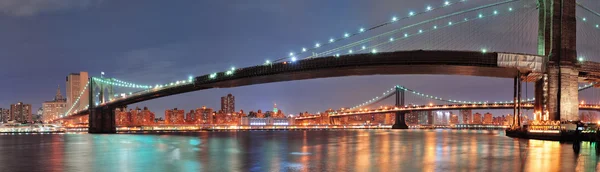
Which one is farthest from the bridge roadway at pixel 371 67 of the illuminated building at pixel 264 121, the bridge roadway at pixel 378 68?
the illuminated building at pixel 264 121

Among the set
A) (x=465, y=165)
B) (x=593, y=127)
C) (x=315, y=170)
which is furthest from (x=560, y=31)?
(x=315, y=170)

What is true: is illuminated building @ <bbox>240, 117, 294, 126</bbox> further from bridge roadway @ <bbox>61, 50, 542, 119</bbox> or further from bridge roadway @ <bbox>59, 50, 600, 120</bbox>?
bridge roadway @ <bbox>61, 50, 542, 119</bbox>

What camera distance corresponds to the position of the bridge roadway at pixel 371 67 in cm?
4575

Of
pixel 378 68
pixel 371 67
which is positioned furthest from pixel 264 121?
pixel 371 67

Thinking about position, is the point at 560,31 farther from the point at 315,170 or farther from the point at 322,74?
the point at 315,170

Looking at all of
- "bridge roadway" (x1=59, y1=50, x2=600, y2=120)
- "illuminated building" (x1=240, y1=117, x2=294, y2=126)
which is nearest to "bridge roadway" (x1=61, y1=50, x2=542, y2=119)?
"bridge roadway" (x1=59, y1=50, x2=600, y2=120)

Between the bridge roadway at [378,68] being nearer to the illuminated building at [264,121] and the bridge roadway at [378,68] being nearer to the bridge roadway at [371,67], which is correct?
the bridge roadway at [371,67]

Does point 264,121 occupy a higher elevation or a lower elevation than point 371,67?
lower

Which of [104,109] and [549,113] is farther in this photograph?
[104,109]

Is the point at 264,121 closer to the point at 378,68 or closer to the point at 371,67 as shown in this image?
the point at 378,68

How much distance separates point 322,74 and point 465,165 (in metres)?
37.3

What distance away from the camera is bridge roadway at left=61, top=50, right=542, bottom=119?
150ft

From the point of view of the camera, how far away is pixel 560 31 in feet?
135

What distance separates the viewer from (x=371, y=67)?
49.6 meters
